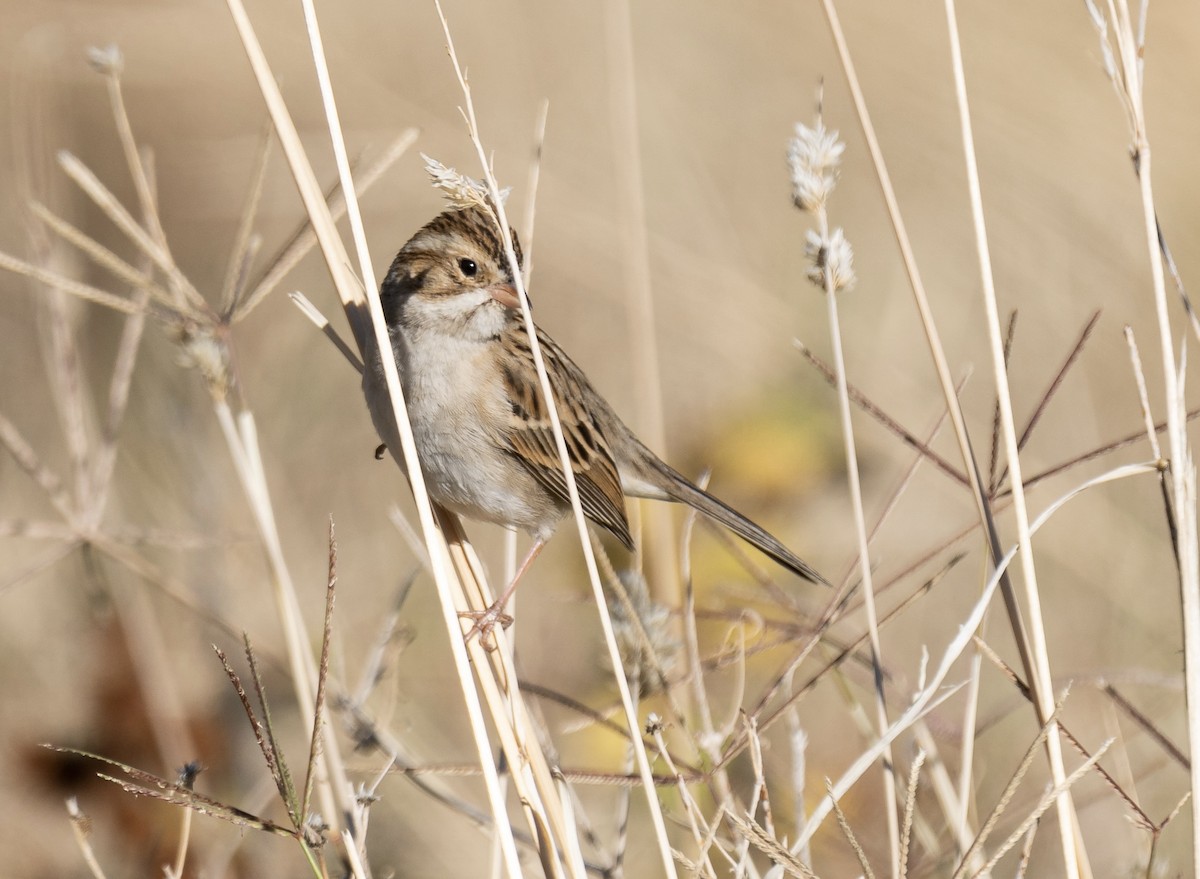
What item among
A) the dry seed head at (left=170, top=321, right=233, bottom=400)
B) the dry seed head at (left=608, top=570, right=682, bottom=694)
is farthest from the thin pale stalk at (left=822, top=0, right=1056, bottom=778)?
the dry seed head at (left=170, top=321, right=233, bottom=400)

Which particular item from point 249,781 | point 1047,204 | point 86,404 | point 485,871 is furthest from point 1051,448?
point 86,404

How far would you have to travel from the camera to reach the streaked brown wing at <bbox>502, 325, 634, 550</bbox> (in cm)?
306

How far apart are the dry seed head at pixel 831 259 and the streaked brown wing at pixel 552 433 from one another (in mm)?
1176

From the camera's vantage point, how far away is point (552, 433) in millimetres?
3109

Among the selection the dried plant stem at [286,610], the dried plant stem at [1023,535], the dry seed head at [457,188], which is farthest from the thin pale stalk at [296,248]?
the dried plant stem at [1023,535]

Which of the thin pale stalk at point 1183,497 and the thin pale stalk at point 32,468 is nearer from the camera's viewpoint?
the thin pale stalk at point 1183,497

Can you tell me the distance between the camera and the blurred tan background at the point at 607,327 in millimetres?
3711

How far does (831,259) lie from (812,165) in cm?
15

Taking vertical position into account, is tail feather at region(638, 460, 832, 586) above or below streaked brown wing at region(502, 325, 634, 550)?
below

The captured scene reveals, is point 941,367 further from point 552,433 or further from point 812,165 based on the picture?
point 552,433

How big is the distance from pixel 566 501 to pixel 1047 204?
360cm

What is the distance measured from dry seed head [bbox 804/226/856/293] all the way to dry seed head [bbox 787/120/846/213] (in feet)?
0.20

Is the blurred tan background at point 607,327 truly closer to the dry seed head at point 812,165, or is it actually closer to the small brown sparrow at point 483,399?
the small brown sparrow at point 483,399

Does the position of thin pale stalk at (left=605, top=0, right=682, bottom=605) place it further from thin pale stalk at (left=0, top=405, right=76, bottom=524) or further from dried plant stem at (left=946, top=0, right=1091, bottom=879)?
thin pale stalk at (left=0, top=405, right=76, bottom=524)
